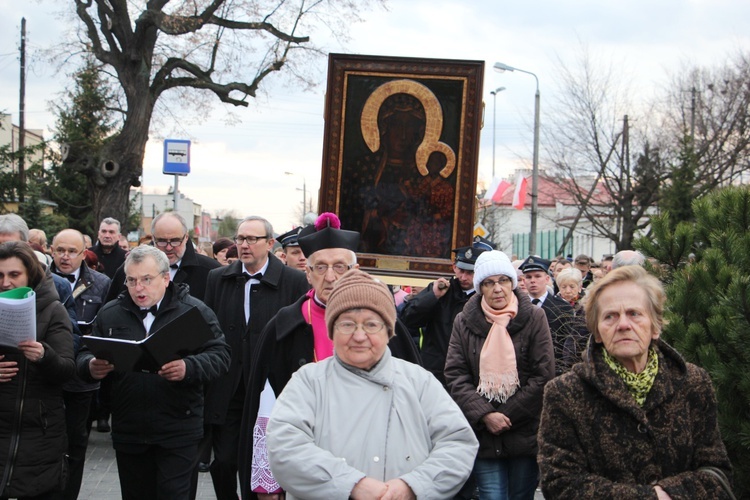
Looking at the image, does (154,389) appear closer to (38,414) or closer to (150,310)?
(150,310)

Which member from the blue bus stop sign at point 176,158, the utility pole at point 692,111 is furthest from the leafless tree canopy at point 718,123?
the blue bus stop sign at point 176,158

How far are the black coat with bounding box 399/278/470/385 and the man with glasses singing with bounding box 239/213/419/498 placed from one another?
114 inches

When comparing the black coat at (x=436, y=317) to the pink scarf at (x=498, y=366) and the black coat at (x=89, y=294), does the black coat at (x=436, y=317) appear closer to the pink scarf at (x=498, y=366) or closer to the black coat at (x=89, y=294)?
the pink scarf at (x=498, y=366)

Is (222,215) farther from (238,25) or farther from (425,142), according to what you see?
(425,142)

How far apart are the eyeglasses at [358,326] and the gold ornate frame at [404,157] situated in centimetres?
596

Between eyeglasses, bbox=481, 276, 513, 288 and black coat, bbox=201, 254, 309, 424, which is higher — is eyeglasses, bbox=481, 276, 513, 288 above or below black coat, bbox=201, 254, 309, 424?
above

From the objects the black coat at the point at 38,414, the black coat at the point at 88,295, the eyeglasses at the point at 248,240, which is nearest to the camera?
the black coat at the point at 38,414

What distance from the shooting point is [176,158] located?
1412 cm

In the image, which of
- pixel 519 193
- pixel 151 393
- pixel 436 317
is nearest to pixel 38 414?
pixel 151 393

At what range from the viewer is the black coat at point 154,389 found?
565 cm

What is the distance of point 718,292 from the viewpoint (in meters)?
4.84

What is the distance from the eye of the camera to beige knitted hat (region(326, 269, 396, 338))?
376 centimetres

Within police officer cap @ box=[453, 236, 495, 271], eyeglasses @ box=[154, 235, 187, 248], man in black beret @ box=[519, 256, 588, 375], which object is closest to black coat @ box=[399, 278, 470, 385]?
police officer cap @ box=[453, 236, 495, 271]

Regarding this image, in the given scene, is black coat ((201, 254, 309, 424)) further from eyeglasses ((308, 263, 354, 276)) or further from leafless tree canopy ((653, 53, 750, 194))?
leafless tree canopy ((653, 53, 750, 194))
